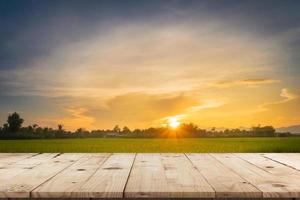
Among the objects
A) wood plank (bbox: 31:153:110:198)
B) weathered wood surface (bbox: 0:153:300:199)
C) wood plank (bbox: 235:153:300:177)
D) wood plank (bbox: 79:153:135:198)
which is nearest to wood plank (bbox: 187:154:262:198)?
weathered wood surface (bbox: 0:153:300:199)

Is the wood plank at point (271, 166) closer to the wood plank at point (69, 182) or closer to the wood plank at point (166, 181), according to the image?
the wood plank at point (166, 181)

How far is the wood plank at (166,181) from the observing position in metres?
2.28

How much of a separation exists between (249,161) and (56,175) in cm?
163

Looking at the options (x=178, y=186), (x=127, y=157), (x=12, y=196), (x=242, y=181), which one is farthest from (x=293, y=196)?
(x=127, y=157)

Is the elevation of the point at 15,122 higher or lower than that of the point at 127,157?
higher

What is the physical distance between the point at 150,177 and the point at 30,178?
28.8 inches

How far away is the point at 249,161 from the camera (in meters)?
3.68

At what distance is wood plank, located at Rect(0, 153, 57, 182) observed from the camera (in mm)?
2910

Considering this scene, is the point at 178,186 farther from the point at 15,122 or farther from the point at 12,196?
the point at 15,122

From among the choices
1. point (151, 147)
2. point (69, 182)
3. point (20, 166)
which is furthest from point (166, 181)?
point (151, 147)

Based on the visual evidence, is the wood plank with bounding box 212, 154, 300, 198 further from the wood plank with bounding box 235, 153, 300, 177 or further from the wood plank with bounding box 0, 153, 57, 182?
the wood plank with bounding box 0, 153, 57, 182

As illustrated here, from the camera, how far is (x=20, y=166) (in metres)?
3.37

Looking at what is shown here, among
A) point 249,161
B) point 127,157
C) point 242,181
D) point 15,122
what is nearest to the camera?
point 242,181

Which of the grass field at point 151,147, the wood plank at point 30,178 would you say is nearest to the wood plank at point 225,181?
the wood plank at point 30,178
